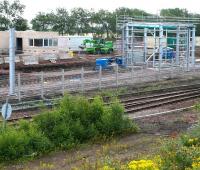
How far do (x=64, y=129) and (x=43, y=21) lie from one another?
8226cm

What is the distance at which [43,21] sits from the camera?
95.7 metres

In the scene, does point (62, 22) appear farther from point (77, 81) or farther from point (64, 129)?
point (64, 129)

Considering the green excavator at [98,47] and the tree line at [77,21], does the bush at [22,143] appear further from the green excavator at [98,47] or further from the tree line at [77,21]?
the tree line at [77,21]

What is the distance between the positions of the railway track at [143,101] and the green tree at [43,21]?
225ft

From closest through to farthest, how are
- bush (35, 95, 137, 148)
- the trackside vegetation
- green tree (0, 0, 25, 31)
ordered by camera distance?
1. the trackside vegetation
2. bush (35, 95, 137, 148)
3. green tree (0, 0, 25, 31)

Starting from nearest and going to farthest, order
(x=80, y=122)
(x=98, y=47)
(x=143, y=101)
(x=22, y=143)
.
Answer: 1. (x=22, y=143)
2. (x=80, y=122)
3. (x=143, y=101)
4. (x=98, y=47)

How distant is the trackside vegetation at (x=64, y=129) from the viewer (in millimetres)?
13758

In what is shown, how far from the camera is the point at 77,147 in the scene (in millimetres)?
15016

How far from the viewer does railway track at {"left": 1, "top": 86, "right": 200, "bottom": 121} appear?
69.9ft

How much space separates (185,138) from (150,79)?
912 inches

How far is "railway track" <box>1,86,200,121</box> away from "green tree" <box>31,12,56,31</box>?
68.7 meters

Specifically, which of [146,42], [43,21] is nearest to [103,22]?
[43,21]

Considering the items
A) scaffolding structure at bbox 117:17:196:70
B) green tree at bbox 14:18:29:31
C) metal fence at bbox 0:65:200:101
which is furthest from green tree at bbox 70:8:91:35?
metal fence at bbox 0:65:200:101

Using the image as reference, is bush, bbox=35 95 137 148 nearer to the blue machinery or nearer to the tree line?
the blue machinery
